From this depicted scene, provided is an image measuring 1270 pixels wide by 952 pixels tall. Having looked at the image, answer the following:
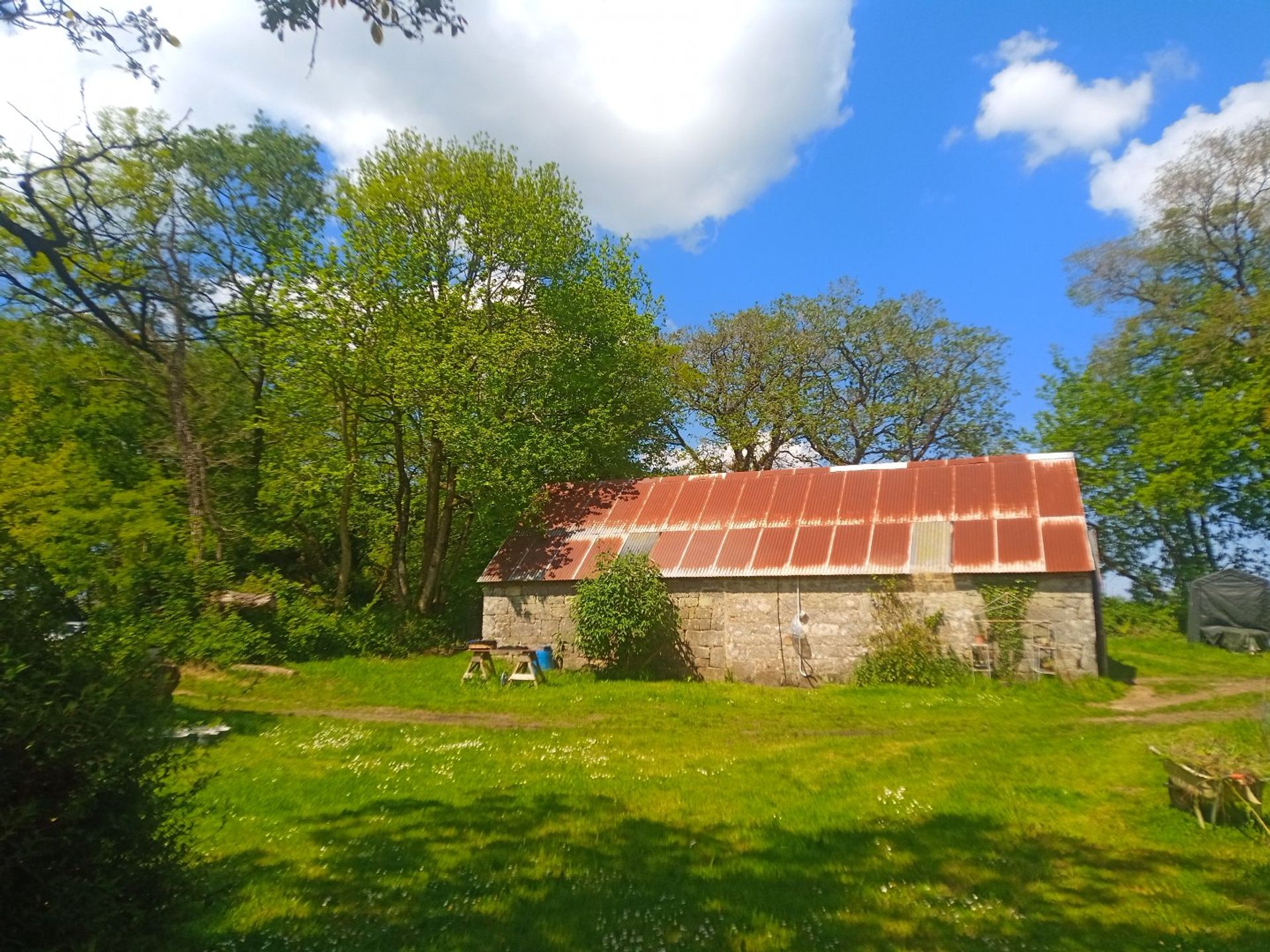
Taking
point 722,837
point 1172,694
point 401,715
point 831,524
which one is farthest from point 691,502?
point 722,837

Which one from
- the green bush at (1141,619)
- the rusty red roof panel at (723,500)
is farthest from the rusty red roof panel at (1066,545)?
the green bush at (1141,619)

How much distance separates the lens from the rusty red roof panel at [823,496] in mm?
18609

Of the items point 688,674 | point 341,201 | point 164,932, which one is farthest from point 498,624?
point 164,932

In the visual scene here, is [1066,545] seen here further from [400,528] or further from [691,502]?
[400,528]

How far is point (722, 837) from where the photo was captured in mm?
6859

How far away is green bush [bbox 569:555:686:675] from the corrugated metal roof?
0.79m

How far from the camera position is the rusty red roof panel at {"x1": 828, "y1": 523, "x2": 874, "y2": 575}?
1681 cm

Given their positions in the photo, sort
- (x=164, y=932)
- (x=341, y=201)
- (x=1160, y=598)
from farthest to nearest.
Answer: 1. (x=1160, y=598)
2. (x=341, y=201)
3. (x=164, y=932)

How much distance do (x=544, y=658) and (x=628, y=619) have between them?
286 cm

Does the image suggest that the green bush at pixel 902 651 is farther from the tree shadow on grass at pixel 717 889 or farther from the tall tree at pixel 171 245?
the tall tree at pixel 171 245

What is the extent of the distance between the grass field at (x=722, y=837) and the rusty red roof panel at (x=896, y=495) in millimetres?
5736

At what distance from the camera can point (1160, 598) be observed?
2738 centimetres

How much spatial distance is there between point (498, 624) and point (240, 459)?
9.87m

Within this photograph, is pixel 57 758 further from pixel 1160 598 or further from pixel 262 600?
pixel 1160 598
